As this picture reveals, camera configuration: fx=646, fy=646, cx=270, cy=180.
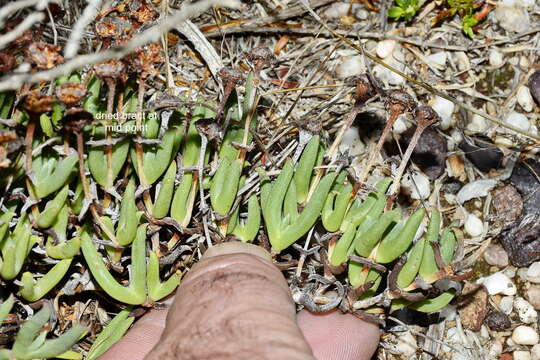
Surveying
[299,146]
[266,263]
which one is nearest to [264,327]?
[266,263]

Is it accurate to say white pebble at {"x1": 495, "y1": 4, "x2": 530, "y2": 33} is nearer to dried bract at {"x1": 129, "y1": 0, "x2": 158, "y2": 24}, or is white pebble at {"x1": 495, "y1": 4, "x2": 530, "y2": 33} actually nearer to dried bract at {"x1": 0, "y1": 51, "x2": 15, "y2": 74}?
dried bract at {"x1": 129, "y1": 0, "x2": 158, "y2": 24}

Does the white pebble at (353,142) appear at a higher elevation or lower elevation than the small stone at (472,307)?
higher

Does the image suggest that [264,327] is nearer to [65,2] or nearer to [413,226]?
[413,226]

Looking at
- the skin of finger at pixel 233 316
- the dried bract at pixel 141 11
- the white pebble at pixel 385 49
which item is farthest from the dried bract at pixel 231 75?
the white pebble at pixel 385 49

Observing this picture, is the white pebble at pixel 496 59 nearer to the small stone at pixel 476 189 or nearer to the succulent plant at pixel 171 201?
the small stone at pixel 476 189

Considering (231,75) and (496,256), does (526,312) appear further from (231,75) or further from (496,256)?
(231,75)

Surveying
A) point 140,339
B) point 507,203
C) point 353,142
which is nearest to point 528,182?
point 507,203
